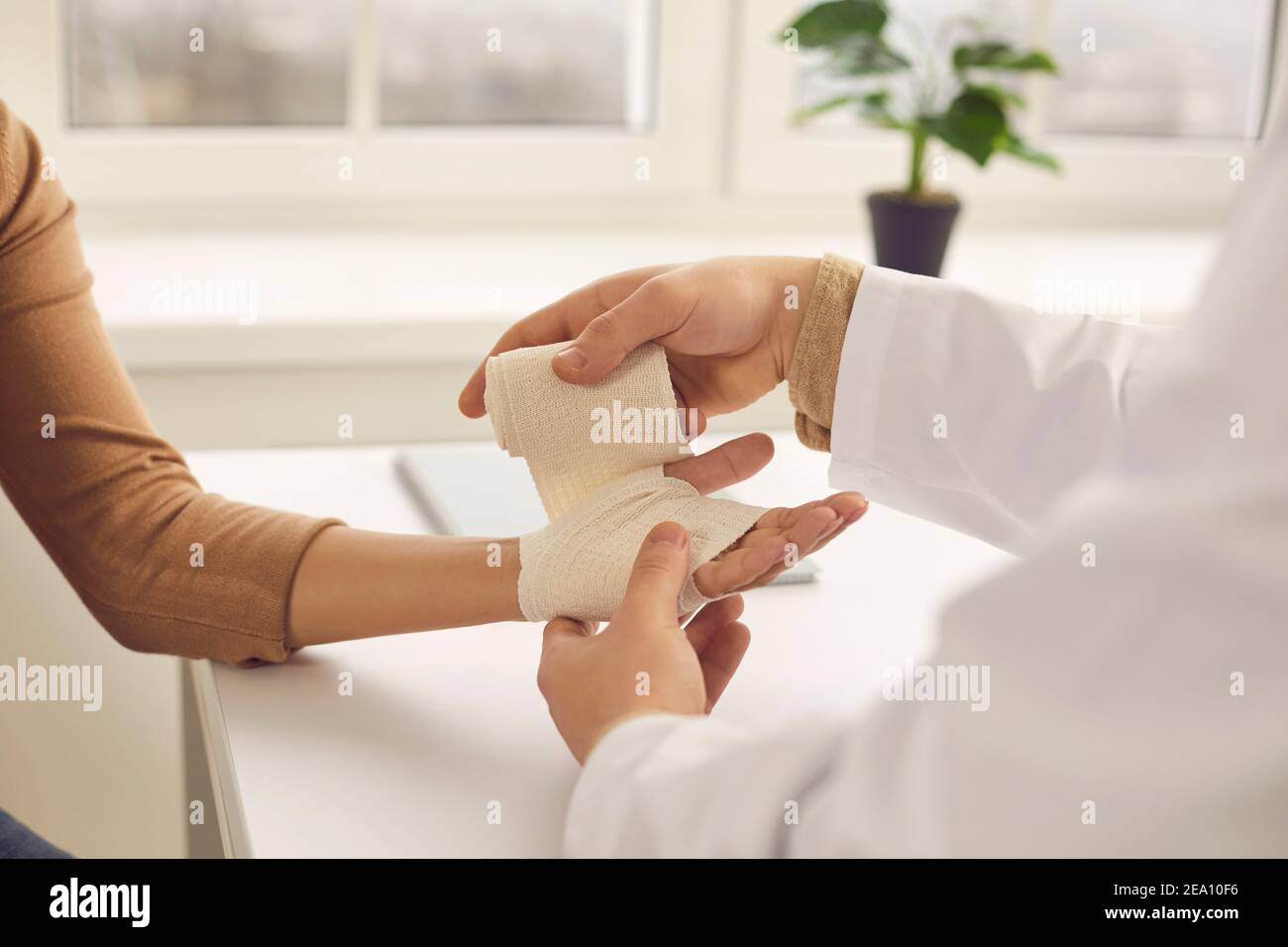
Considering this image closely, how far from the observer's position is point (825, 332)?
97 centimetres

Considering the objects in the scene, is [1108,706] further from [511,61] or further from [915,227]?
[511,61]

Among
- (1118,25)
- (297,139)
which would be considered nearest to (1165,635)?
(297,139)

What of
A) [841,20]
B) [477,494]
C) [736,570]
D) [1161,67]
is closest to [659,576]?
[736,570]

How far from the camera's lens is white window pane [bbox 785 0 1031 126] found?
6.44 ft

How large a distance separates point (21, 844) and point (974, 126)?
49.4 inches

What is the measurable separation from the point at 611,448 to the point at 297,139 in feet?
3.55

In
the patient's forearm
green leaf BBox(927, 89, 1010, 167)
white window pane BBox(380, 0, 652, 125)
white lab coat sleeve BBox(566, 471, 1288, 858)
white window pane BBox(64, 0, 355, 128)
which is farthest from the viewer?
white window pane BBox(380, 0, 652, 125)

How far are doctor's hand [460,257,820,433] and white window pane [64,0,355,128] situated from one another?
3.26 feet

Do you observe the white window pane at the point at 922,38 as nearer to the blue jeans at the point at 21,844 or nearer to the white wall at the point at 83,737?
the white wall at the point at 83,737

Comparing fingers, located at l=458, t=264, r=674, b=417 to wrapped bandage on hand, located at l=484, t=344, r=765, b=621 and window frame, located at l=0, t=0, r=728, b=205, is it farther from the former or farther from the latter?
window frame, located at l=0, t=0, r=728, b=205

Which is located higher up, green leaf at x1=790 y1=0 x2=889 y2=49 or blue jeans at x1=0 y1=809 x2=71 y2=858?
green leaf at x1=790 y1=0 x2=889 y2=49

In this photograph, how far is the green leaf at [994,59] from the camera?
165 centimetres

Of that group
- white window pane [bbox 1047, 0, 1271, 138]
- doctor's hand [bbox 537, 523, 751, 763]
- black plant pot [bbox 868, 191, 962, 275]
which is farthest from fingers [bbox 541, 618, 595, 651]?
white window pane [bbox 1047, 0, 1271, 138]
